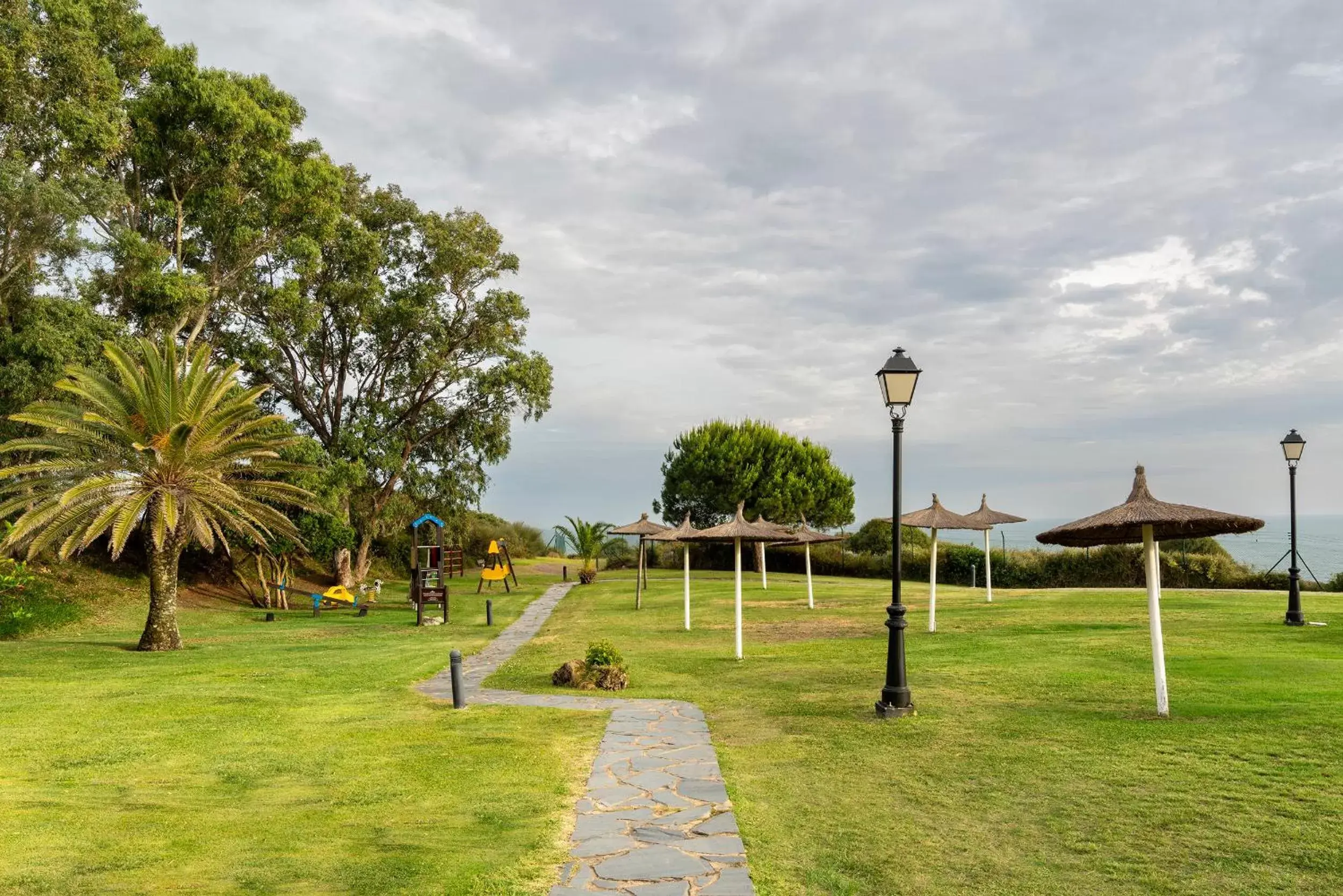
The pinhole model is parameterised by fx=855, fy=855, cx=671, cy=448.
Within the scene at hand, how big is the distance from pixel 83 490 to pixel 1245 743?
1847 cm

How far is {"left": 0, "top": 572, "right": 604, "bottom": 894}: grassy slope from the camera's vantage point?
17.7ft

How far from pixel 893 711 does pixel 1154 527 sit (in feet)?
11.6

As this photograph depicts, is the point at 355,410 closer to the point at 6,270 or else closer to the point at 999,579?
the point at 6,270

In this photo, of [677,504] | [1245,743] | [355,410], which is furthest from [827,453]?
[1245,743]

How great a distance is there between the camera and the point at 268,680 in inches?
516

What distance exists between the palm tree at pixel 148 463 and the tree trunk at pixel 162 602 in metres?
0.02

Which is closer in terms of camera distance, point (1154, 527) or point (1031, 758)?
point (1031, 758)

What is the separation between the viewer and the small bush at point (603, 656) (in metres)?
12.7

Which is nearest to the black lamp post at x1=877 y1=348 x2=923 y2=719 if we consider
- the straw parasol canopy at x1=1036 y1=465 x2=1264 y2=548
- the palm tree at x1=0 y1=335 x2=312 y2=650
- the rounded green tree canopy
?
the straw parasol canopy at x1=1036 y1=465 x2=1264 y2=548

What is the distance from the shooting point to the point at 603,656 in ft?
41.8

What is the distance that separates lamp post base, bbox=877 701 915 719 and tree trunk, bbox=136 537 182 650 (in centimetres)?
1439

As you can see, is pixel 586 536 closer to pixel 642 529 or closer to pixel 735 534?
pixel 642 529

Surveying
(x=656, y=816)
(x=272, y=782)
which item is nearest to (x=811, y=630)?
(x=656, y=816)

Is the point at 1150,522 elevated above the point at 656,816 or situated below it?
above
